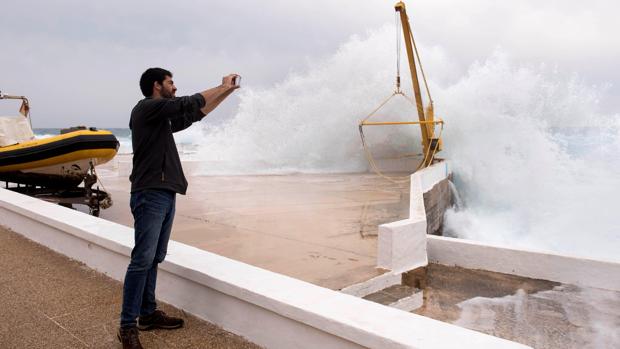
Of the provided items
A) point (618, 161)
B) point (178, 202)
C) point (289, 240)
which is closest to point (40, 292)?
point (289, 240)

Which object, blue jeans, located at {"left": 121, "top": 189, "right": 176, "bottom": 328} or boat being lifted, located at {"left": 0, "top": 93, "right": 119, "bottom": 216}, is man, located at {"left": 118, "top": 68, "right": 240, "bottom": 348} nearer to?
blue jeans, located at {"left": 121, "top": 189, "right": 176, "bottom": 328}

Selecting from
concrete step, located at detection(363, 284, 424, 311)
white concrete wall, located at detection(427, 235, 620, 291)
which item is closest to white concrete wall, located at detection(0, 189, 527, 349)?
concrete step, located at detection(363, 284, 424, 311)

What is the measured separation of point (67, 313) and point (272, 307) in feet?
4.84

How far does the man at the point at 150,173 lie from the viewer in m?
2.36

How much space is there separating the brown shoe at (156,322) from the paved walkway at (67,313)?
1.3 inches

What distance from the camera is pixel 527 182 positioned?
16.3 meters

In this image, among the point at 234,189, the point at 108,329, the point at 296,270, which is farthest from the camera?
the point at 234,189

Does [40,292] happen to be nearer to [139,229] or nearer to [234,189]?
[139,229]

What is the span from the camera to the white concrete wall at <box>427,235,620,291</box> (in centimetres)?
486

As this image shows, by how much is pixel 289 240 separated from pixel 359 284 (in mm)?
1830

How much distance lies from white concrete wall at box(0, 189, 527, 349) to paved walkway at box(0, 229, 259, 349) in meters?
0.11

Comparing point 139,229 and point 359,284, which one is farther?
point 359,284

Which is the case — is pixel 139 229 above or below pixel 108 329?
above

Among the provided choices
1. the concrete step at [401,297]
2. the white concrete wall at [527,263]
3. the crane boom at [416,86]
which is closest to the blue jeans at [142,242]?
the concrete step at [401,297]
